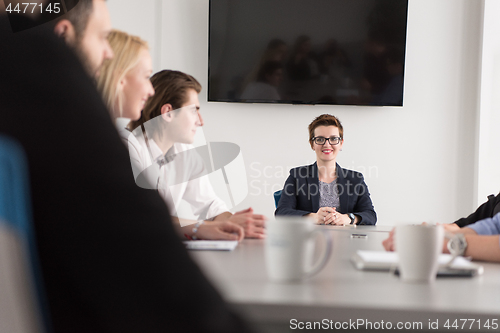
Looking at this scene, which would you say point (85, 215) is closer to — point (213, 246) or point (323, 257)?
point (323, 257)

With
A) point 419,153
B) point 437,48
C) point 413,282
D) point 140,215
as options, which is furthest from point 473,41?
point 140,215

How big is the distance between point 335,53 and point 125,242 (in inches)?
144

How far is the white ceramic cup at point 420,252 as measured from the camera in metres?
0.76

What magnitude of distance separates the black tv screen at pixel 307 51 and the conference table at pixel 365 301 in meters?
2.94

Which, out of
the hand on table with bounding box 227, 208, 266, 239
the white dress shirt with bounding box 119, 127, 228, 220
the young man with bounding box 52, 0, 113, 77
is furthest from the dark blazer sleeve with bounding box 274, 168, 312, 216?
the young man with bounding box 52, 0, 113, 77

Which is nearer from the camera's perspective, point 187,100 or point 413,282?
point 413,282

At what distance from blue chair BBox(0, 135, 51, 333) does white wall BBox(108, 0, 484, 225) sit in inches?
137

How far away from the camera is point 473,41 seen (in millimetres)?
3664

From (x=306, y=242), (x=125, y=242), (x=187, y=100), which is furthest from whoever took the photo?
(x=187, y=100)

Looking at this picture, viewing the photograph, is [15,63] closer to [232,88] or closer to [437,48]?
[232,88]

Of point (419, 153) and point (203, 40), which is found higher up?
point (203, 40)

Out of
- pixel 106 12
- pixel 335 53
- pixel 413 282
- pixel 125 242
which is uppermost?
pixel 335 53

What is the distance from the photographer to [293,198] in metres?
2.91

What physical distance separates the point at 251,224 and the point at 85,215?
4.01ft
